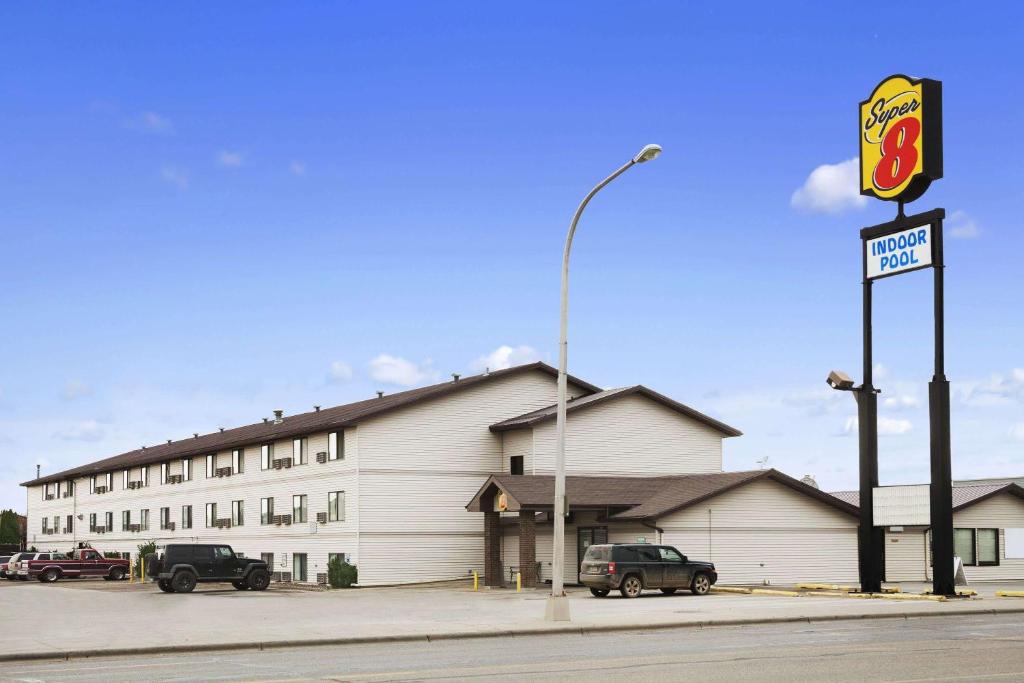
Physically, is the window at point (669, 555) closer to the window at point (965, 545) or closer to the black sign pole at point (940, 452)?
the black sign pole at point (940, 452)

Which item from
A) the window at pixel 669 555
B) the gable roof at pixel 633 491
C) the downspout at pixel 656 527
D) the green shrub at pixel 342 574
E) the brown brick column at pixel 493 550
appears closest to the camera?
the window at pixel 669 555

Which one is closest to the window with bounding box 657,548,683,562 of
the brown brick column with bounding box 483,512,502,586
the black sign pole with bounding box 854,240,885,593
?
the black sign pole with bounding box 854,240,885,593

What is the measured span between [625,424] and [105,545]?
46527mm

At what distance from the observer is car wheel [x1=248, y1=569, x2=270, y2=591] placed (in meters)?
50.8

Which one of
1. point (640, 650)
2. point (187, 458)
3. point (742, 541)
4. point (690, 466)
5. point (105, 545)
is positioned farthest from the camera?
point (105, 545)

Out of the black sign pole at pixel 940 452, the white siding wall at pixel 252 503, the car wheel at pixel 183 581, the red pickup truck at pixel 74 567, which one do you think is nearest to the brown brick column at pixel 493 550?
the white siding wall at pixel 252 503

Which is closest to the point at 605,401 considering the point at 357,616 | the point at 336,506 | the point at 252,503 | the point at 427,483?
the point at 427,483

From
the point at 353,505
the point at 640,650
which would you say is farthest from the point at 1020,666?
the point at 353,505

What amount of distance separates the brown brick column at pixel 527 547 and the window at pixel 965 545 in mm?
18227

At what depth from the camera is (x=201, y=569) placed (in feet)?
163

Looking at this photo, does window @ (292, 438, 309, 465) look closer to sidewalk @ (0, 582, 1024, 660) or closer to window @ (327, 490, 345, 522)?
window @ (327, 490, 345, 522)

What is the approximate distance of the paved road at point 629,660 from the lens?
53.0ft

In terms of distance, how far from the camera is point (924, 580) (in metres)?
50.8

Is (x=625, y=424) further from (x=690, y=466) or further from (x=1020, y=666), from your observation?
(x=1020, y=666)
